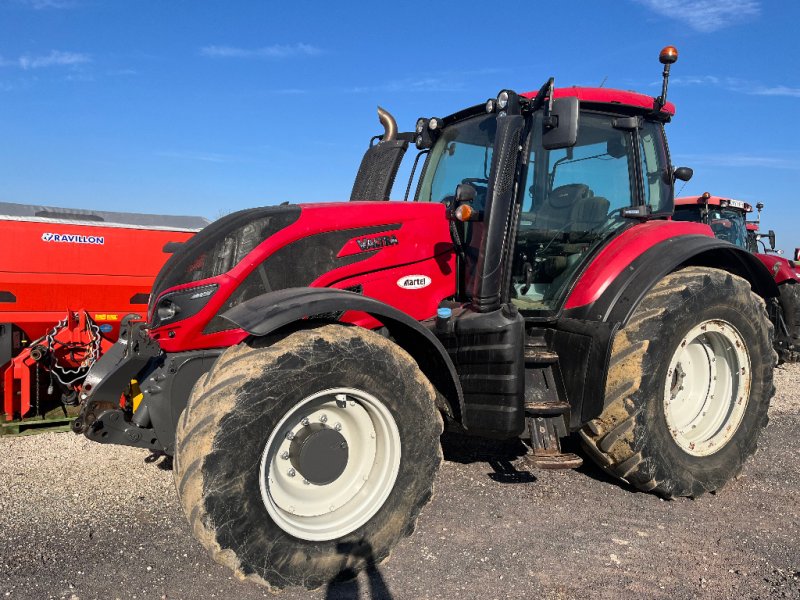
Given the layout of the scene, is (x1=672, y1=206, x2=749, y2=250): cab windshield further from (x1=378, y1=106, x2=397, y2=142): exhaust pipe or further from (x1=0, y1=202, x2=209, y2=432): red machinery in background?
(x1=0, y1=202, x2=209, y2=432): red machinery in background

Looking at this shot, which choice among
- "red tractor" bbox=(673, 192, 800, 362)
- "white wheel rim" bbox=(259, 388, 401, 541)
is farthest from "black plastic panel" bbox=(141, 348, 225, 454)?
"red tractor" bbox=(673, 192, 800, 362)

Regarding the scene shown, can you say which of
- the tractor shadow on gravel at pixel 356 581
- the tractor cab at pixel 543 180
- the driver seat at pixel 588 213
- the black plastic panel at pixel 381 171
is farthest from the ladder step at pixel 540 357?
the black plastic panel at pixel 381 171

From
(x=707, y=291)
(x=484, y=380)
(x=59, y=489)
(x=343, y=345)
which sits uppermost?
(x=707, y=291)

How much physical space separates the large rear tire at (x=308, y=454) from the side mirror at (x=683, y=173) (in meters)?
2.49

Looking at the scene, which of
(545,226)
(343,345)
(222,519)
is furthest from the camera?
(545,226)

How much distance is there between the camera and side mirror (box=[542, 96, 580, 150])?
11.2ft

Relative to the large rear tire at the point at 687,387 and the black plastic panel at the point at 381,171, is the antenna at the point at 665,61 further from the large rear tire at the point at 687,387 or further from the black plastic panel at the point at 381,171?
the black plastic panel at the point at 381,171

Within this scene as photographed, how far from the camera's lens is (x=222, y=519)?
8.73 ft

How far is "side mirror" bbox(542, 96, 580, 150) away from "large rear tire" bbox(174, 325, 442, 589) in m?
1.36

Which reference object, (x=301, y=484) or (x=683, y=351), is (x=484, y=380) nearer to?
(x=301, y=484)

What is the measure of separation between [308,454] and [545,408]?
134 cm

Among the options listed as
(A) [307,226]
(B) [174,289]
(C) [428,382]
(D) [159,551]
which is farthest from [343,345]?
(D) [159,551]

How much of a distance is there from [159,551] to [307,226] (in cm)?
173

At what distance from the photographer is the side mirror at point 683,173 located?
448 cm
